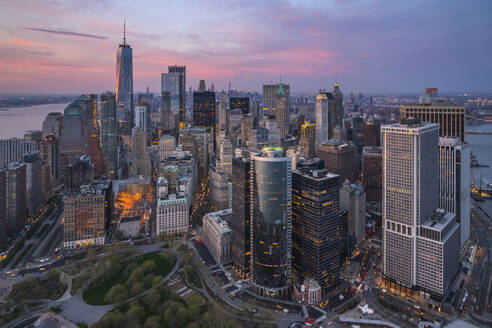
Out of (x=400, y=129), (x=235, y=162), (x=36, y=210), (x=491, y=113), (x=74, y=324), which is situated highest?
(x=491, y=113)

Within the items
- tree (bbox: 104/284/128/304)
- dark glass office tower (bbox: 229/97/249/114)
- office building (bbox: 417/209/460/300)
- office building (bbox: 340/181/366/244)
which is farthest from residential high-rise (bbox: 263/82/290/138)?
tree (bbox: 104/284/128/304)

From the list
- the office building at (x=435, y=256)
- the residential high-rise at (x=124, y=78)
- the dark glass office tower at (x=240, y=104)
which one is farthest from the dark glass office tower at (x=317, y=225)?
the residential high-rise at (x=124, y=78)

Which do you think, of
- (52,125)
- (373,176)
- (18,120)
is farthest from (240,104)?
(18,120)

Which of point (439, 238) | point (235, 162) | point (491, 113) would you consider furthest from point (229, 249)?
point (491, 113)

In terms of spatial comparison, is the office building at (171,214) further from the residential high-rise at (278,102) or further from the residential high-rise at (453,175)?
the residential high-rise at (278,102)

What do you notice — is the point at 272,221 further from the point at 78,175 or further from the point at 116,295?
the point at 78,175

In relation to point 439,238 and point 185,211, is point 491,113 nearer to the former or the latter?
point 439,238
